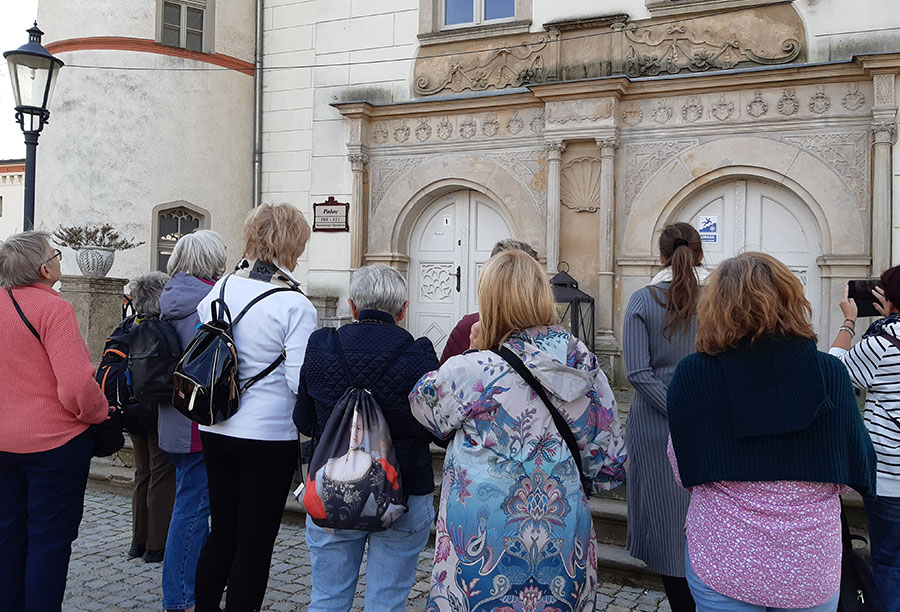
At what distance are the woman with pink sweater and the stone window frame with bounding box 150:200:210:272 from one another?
7799 mm

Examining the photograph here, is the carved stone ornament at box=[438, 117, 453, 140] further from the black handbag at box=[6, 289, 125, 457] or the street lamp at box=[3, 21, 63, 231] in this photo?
the black handbag at box=[6, 289, 125, 457]

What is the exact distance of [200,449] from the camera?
3906mm

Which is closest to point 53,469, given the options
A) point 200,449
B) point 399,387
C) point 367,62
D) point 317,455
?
point 200,449

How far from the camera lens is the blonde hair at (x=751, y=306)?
213 centimetres

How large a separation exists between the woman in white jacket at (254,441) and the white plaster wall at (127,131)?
324 inches

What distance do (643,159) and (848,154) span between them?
2.03m

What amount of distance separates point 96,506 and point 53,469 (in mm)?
3127

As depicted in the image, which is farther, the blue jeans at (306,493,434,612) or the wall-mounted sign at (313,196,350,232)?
the wall-mounted sign at (313,196,350,232)

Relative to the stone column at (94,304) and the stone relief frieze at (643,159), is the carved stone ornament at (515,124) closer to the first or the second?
the stone relief frieze at (643,159)

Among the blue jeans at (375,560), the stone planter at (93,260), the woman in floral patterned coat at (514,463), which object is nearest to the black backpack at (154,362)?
the blue jeans at (375,560)

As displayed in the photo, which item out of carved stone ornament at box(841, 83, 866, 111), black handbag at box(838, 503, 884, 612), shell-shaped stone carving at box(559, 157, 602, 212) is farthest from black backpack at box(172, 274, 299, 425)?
carved stone ornament at box(841, 83, 866, 111)

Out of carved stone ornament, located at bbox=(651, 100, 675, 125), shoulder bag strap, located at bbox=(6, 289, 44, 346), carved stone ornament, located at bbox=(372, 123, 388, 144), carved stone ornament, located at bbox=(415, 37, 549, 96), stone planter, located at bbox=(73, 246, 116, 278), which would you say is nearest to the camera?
shoulder bag strap, located at bbox=(6, 289, 44, 346)

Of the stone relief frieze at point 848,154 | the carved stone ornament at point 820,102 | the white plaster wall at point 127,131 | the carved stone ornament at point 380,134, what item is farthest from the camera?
the white plaster wall at point 127,131

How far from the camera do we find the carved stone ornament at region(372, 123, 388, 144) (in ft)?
32.7
